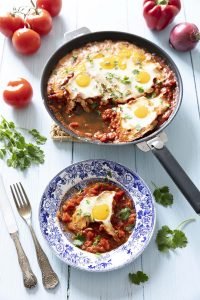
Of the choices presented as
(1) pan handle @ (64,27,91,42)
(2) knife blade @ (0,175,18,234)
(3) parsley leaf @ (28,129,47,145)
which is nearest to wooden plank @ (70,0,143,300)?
(3) parsley leaf @ (28,129,47,145)

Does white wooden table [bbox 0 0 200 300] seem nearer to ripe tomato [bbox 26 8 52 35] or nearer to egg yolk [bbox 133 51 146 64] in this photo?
ripe tomato [bbox 26 8 52 35]

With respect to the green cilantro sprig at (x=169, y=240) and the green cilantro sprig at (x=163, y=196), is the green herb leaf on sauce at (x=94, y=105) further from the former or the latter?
the green cilantro sprig at (x=169, y=240)

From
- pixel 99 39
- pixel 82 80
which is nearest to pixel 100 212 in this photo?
pixel 82 80

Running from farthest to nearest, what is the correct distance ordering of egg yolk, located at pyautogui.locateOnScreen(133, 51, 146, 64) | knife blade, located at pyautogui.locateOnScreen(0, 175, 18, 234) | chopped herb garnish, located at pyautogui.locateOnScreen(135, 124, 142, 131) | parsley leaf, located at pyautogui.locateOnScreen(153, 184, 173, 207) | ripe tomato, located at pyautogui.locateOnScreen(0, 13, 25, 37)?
ripe tomato, located at pyautogui.locateOnScreen(0, 13, 25, 37), egg yolk, located at pyautogui.locateOnScreen(133, 51, 146, 64), chopped herb garnish, located at pyautogui.locateOnScreen(135, 124, 142, 131), parsley leaf, located at pyautogui.locateOnScreen(153, 184, 173, 207), knife blade, located at pyautogui.locateOnScreen(0, 175, 18, 234)

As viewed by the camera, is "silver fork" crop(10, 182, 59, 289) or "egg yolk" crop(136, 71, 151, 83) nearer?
"silver fork" crop(10, 182, 59, 289)

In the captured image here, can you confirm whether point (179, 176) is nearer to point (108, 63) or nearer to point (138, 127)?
point (138, 127)

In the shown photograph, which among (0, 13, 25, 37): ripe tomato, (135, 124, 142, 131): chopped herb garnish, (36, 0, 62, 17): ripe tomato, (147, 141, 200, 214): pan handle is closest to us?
(147, 141, 200, 214): pan handle

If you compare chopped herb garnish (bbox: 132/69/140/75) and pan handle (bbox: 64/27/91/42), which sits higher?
pan handle (bbox: 64/27/91/42)
